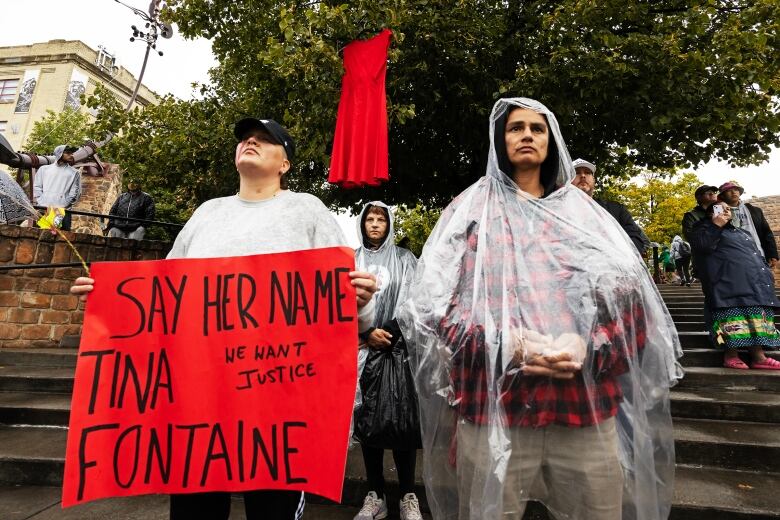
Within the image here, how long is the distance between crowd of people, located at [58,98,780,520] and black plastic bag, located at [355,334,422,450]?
0.78 metres

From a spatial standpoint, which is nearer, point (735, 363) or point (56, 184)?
point (735, 363)

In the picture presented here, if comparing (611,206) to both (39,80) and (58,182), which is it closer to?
(58,182)

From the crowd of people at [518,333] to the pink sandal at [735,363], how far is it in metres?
3.59

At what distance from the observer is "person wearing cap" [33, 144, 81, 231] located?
22.3 ft

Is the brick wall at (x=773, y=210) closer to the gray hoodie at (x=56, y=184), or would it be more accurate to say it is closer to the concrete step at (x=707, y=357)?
the concrete step at (x=707, y=357)

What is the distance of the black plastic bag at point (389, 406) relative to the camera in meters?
2.20

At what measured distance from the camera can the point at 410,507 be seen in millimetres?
2350

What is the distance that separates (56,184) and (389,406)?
7.28 m

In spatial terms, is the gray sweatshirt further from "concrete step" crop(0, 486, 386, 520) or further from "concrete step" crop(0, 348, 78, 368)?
"concrete step" crop(0, 348, 78, 368)

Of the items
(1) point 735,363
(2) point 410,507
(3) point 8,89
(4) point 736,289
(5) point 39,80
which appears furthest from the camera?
(3) point 8,89

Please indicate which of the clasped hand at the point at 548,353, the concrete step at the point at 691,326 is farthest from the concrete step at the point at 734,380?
the clasped hand at the point at 548,353

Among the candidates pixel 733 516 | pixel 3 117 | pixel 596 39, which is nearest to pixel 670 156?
pixel 596 39

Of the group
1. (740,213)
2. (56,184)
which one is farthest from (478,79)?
(56,184)

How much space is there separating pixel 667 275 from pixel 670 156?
11.4 meters
